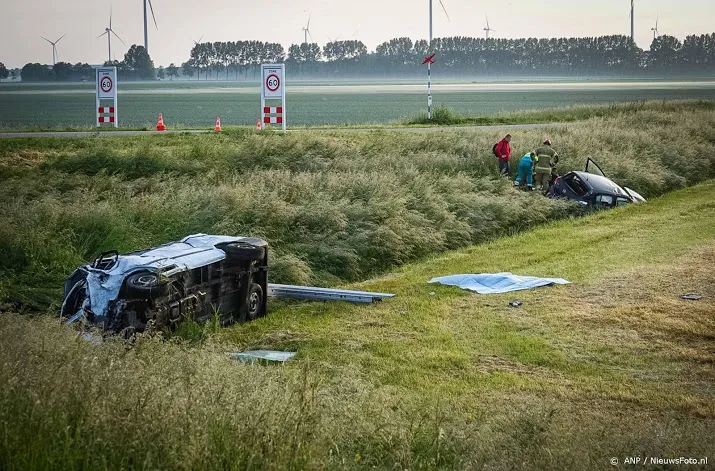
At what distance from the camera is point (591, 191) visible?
27.4m

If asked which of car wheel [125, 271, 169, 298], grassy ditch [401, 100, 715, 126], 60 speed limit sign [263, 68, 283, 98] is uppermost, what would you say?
60 speed limit sign [263, 68, 283, 98]

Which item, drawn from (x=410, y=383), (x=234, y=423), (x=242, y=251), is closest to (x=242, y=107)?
(x=242, y=251)

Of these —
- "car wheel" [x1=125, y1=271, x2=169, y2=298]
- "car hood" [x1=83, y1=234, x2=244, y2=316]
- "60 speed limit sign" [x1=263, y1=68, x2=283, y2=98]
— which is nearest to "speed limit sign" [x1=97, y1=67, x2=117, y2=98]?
"60 speed limit sign" [x1=263, y1=68, x2=283, y2=98]

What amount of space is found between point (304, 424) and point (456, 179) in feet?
64.9

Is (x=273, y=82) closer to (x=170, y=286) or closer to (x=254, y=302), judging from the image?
(x=254, y=302)

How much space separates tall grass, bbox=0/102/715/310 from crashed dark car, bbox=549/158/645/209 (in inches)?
35.6

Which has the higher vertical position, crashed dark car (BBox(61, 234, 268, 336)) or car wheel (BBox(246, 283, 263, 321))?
crashed dark car (BBox(61, 234, 268, 336))

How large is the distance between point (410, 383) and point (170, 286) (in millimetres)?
3182

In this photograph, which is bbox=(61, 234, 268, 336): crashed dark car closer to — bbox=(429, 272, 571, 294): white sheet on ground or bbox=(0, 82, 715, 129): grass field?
bbox=(429, 272, 571, 294): white sheet on ground

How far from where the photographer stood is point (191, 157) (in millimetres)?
27484

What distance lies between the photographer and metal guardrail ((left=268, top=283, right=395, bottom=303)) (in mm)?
15758

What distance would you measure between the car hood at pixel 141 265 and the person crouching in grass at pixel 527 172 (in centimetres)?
1600

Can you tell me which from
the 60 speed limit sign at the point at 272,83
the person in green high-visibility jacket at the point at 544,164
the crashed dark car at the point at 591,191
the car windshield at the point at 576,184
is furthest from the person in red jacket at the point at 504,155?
the 60 speed limit sign at the point at 272,83

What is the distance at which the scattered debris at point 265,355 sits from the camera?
11.9m
